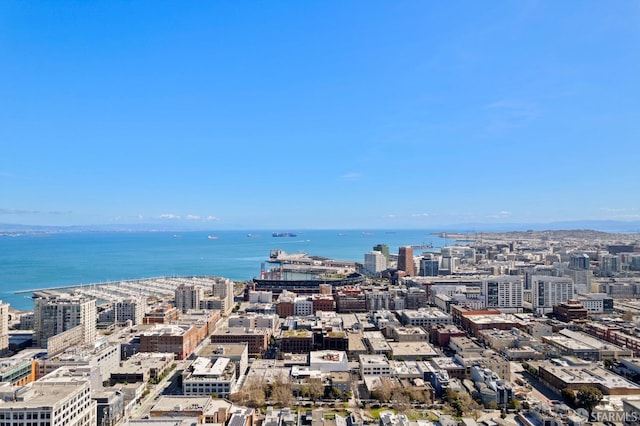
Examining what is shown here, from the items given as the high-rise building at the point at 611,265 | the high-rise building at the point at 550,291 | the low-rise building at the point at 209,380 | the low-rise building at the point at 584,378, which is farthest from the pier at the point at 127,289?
the high-rise building at the point at 611,265

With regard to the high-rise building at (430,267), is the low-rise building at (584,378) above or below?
below

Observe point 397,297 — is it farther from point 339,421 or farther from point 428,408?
point 339,421

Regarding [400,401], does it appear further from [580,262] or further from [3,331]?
[580,262]

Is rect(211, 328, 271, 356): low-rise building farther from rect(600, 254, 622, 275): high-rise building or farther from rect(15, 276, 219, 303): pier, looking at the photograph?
rect(600, 254, 622, 275): high-rise building

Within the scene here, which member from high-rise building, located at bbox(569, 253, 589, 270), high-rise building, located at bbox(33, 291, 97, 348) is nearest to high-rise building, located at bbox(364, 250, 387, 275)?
high-rise building, located at bbox(569, 253, 589, 270)

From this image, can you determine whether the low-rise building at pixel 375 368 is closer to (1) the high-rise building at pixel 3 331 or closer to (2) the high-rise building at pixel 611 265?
(1) the high-rise building at pixel 3 331

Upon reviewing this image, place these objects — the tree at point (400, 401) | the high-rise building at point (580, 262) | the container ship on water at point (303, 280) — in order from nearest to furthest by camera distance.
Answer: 1. the tree at point (400, 401)
2. the container ship on water at point (303, 280)
3. the high-rise building at point (580, 262)

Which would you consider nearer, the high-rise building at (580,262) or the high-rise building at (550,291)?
the high-rise building at (550,291)
